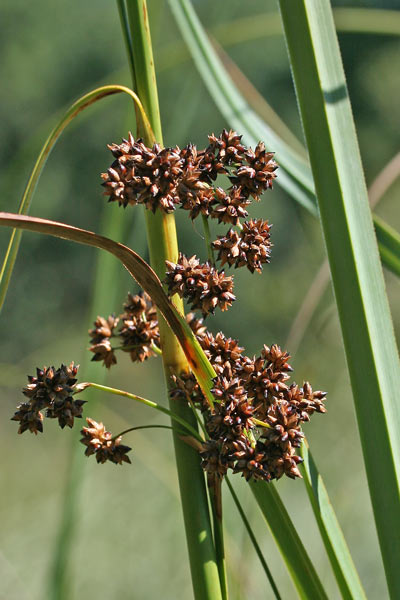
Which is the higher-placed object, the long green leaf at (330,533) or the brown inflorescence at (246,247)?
the brown inflorescence at (246,247)

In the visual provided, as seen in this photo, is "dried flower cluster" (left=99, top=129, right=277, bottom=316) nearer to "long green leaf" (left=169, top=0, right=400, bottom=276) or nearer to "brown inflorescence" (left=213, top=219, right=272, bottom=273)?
"brown inflorescence" (left=213, top=219, right=272, bottom=273)

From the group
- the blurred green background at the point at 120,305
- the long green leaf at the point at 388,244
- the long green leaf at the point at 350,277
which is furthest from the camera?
the blurred green background at the point at 120,305

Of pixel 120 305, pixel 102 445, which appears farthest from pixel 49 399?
pixel 120 305

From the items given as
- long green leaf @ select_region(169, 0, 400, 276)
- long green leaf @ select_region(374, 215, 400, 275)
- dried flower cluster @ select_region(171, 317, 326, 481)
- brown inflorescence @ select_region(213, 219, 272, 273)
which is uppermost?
long green leaf @ select_region(169, 0, 400, 276)

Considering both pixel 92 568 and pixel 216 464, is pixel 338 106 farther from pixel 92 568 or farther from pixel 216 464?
pixel 92 568

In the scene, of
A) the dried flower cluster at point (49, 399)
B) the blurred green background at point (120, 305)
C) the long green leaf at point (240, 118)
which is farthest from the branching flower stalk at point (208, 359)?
the blurred green background at point (120, 305)

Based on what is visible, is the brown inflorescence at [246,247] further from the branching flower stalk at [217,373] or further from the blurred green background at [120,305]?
the blurred green background at [120,305]

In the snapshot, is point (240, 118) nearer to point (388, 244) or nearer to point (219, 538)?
point (388, 244)

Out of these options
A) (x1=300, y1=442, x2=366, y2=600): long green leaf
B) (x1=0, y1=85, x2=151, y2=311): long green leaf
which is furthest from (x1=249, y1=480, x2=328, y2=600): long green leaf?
(x1=0, y1=85, x2=151, y2=311): long green leaf
